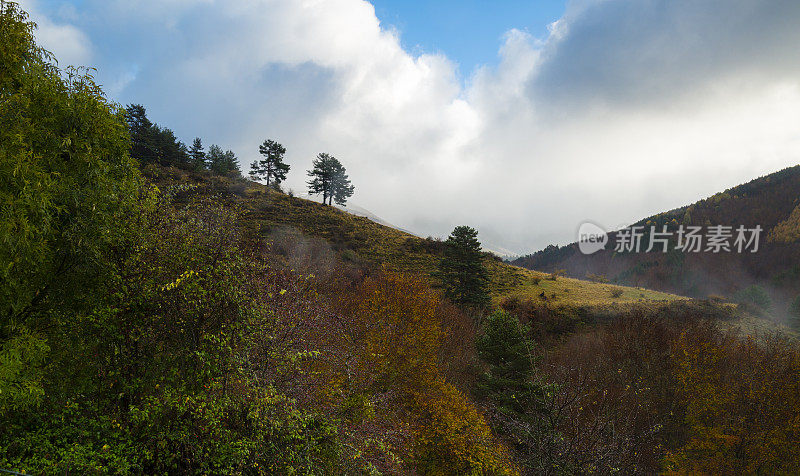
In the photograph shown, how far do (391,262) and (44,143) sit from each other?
167ft

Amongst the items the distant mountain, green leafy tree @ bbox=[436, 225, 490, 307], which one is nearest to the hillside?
green leafy tree @ bbox=[436, 225, 490, 307]

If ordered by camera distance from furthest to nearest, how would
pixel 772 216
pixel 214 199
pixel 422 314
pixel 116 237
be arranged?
1. pixel 772 216
2. pixel 422 314
3. pixel 214 199
4. pixel 116 237

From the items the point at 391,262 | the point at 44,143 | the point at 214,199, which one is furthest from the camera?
the point at 391,262

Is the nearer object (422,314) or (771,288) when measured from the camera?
(422,314)

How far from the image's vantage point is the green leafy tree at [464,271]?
43.9 m

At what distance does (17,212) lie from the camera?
21.2 ft

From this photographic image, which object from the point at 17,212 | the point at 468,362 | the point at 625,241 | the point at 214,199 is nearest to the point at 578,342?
the point at 468,362

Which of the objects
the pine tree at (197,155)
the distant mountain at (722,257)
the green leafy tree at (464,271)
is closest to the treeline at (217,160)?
the pine tree at (197,155)

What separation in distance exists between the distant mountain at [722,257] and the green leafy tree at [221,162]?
95426 millimetres

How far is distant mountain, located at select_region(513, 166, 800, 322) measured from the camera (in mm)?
102500

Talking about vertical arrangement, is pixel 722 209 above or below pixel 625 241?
above

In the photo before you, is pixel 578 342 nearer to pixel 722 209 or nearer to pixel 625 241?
pixel 625 241

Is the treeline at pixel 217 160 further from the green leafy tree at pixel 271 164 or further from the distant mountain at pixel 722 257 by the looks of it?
the distant mountain at pixel 722 257

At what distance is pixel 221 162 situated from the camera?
77000 millimetres
